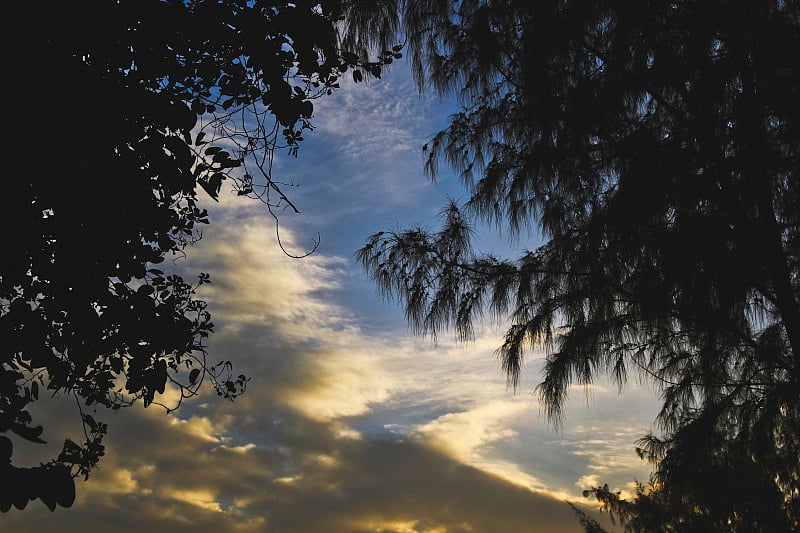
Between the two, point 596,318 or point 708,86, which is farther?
point 596,318

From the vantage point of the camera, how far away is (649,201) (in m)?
5.11

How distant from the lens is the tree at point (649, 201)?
500 cm

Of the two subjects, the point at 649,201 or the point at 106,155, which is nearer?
the point at 106,155

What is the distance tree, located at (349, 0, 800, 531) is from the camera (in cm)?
500

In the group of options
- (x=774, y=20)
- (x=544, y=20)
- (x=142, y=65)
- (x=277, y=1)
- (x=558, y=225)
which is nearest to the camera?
(x=142, y=65)

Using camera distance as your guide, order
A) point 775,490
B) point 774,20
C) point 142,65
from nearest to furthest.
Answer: point 142,65 < point 774,20 < point 775,490

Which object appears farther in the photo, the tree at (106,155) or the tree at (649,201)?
the tree at (649,201)

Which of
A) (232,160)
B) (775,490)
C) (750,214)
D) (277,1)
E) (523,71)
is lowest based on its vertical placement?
(775,490)

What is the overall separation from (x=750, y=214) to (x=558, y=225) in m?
1.63

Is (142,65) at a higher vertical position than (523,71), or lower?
lower

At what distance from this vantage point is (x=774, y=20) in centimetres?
484

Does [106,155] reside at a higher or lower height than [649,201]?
lower

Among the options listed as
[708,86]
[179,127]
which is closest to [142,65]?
[179,127]

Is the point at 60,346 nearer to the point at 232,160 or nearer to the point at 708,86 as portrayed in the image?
the point at 232,160
